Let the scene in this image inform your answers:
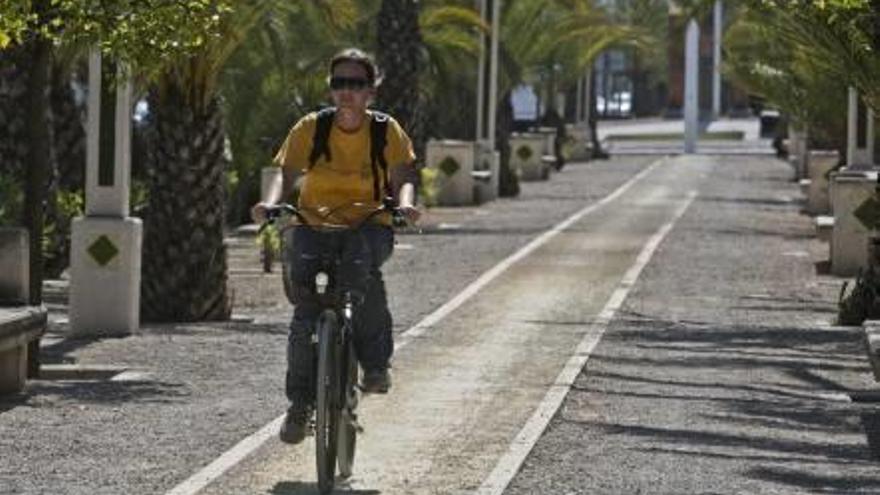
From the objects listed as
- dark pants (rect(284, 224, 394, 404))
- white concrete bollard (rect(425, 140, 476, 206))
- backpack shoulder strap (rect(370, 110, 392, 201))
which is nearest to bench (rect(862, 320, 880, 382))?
backpack shoulder strap (rect(370, 110, 392, 201))


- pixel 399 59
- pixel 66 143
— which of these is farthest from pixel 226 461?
pixel 399 59

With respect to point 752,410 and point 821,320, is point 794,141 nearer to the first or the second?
point 821,320

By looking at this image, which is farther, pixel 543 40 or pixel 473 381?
pixel 543 40

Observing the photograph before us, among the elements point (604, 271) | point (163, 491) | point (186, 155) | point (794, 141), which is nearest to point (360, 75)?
point (163, 491)

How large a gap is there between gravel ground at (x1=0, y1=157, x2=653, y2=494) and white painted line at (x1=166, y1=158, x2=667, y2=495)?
0.09 meters

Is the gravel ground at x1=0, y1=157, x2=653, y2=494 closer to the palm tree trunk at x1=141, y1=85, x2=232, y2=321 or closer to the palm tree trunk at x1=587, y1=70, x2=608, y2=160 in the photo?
the palm tree trunk at x1=141, y1=85, x2=232, y2=321

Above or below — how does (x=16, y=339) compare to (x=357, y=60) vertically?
below

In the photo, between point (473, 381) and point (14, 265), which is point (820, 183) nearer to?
point (473, 381)

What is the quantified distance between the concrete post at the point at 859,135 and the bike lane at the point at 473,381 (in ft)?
9.27

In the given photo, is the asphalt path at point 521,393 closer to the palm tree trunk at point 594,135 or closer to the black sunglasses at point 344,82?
the black sunglasses at point 344,82

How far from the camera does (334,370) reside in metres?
10.2

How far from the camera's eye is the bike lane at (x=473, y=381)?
1094 centimetres

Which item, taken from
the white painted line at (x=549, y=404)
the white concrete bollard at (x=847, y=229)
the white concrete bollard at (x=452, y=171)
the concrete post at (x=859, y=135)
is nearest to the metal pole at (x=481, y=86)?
the white concrete bollard at (x=452, y=171)

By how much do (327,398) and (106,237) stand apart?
891 cm
